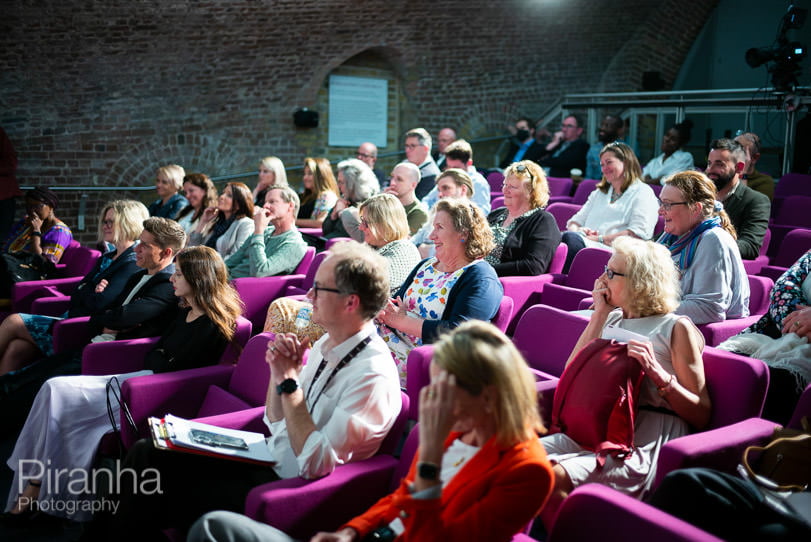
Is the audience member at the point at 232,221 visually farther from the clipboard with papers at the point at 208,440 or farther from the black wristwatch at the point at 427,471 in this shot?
the black wristwatch at the point at 427,471

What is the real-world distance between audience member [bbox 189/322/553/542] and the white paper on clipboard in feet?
2.37

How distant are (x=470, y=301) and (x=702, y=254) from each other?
108 cm

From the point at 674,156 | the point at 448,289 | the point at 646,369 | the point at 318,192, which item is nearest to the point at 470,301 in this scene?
the point at 448,289

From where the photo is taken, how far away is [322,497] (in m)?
1.93

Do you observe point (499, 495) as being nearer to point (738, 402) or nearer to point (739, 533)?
point (739, 533)

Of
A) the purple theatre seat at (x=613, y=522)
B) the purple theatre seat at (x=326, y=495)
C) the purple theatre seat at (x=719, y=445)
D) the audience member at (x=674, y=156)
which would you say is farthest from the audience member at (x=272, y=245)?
the audience member at (x=674, y=156)

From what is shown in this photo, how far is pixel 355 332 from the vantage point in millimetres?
2189

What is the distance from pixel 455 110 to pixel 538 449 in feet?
28.7

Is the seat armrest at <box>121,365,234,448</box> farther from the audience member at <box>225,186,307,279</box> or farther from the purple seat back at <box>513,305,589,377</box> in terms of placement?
the audience member at <box>225,186,307,279</box>

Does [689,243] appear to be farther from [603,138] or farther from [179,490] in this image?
[603,138]

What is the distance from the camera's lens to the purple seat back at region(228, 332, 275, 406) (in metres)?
2.70

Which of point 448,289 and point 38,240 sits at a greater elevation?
point 448,289

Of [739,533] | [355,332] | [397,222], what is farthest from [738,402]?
[397,222]

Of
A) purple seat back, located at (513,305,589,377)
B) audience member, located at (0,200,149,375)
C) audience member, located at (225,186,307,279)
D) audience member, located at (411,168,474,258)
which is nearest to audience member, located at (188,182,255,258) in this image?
audience member, located at (225,186,307,279)
